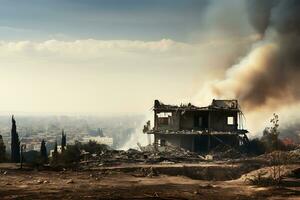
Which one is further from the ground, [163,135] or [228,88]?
[228,88]

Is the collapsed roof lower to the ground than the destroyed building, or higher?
higher

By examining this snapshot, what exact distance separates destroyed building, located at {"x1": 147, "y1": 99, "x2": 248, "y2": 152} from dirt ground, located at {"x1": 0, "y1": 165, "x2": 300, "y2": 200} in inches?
884

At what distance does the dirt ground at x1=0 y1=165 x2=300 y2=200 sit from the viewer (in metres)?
22.9

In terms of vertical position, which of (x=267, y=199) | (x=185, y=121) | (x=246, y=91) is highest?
(x=246, y=91)

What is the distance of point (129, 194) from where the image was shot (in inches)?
921

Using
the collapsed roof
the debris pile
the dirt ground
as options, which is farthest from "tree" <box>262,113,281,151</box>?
the debris pile

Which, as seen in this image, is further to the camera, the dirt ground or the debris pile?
the debris pile

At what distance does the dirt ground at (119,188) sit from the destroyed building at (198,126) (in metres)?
22.5

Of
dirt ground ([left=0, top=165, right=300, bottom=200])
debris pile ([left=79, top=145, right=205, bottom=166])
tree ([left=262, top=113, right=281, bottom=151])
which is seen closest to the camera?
dirt ground ([left=0, top=165, right=300, bottom=200])

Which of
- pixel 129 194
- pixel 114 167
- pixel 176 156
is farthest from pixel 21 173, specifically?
pixel 176 156

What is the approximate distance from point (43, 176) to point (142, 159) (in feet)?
45.4

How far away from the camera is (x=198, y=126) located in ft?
182

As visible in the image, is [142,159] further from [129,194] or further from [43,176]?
[129,194]

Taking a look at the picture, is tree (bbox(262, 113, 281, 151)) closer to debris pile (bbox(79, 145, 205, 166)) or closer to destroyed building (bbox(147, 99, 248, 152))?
destroyed building (bbox(147, 99, 248, 152))
